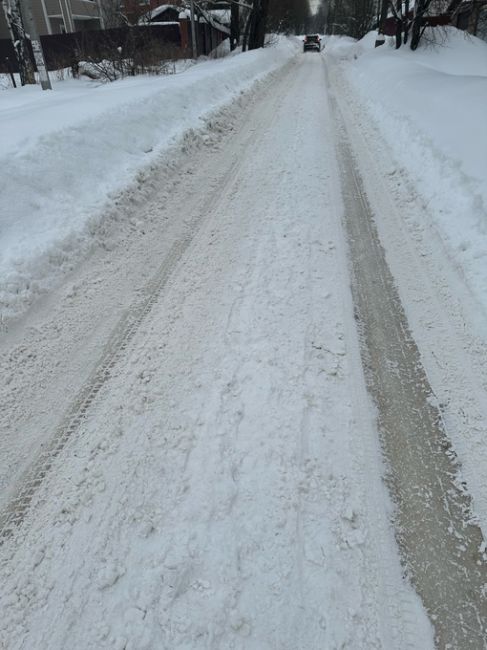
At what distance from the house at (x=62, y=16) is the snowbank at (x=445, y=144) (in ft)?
110

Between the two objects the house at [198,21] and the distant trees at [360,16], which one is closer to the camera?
the house at [198,21]

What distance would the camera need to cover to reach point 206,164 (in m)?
7.04

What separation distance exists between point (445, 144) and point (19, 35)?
16.9 metres

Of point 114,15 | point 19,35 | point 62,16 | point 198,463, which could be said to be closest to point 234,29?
point 114,15

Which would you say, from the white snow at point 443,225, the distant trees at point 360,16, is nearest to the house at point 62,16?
the distant trees at point 360,16

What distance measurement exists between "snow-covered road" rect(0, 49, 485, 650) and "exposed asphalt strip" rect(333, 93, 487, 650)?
0.08 m

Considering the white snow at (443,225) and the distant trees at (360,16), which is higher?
the distant trees at (360,16)

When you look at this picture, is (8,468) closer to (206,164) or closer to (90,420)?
(90,420)

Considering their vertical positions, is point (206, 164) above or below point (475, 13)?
below

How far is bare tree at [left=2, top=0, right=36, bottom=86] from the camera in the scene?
1534 centimetres

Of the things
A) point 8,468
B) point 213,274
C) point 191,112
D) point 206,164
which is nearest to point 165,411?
point 8,468

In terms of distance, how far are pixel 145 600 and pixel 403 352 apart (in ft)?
7.76

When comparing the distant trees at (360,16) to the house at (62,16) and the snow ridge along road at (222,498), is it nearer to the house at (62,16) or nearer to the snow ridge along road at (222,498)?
the house at (62,16)

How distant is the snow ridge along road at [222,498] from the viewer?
177 centimetres
